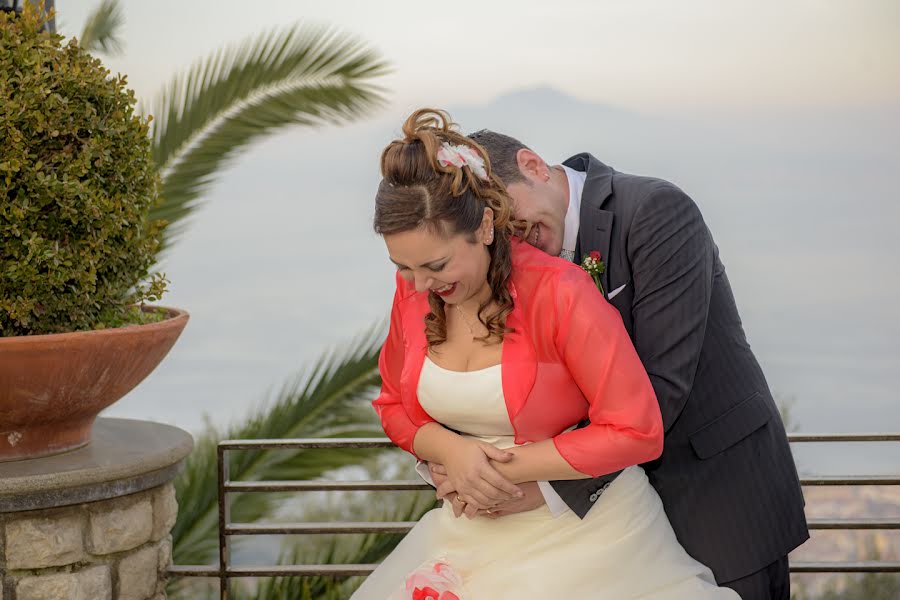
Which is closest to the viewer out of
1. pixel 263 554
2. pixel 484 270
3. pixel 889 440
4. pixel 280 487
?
pixel 484 270

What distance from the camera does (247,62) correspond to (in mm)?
7781

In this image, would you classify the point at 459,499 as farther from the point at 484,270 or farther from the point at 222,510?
the point at 222,510

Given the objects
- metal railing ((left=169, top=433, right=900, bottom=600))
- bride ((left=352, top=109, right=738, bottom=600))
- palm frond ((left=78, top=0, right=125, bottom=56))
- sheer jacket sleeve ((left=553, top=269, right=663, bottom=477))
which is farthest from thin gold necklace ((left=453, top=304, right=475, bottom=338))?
palm frond ((left=78, top=0, right=125, bottom=56))

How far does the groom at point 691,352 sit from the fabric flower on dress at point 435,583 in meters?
0.26

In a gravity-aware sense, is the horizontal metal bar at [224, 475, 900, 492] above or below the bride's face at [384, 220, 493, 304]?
below

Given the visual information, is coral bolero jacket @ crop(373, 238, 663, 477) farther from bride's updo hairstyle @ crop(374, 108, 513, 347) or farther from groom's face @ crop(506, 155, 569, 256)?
groom's face @ crop(506, 155, 569, 256)

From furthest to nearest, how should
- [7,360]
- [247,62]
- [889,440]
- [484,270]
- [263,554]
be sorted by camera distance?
1. [263,554]
2. [247,62]
3. [889,440]
4. [7,360]
5. [484,270]

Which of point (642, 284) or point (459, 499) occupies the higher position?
point (642, 284)

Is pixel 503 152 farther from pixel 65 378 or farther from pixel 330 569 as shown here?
pixel 330 569

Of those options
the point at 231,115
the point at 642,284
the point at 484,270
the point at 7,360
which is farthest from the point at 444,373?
the point at 231,115

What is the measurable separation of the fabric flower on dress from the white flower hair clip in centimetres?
103

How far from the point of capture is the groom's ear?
2.95 metres

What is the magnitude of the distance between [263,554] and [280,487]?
4.71 meters

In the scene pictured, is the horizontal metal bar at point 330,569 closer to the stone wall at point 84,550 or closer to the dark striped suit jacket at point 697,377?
the stone wall at point 84,550
